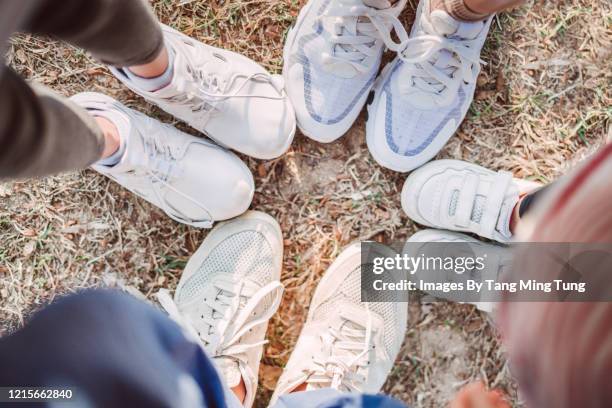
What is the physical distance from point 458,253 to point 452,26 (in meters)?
0.53

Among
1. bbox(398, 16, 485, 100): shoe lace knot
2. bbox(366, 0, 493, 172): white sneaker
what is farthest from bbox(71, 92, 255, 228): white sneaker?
bbox(398, 16, 485, 100): shoe lace knot

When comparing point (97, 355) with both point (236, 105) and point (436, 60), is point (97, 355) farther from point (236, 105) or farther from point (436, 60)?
point (436, 60)

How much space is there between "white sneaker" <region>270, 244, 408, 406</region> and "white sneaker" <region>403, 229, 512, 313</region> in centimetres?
11

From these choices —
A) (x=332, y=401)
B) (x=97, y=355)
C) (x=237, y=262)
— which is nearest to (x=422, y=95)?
(x=237, y=262)

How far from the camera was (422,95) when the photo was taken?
1158 mm

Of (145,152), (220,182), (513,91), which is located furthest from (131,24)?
(513,91)

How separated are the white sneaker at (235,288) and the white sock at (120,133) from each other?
316 millimetres

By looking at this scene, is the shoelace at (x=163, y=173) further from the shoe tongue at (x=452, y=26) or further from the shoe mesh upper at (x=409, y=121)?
the shoe tongue at (x=452, y=26)

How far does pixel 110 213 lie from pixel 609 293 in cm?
111

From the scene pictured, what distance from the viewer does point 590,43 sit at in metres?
1.25

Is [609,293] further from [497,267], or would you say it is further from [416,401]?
[416,401]

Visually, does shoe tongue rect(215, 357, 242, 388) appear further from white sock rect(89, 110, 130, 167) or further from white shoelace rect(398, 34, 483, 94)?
white shoelace rect(398, 34, 483, 94)

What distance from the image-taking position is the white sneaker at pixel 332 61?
3.73ft

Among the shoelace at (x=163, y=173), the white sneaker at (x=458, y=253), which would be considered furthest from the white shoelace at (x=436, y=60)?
the shoelace at (x=163, y=173)
